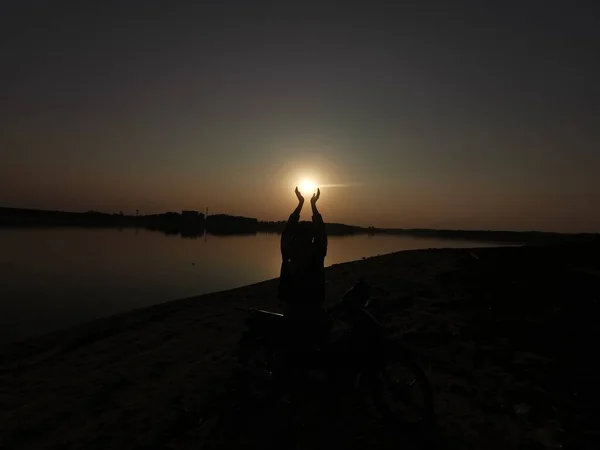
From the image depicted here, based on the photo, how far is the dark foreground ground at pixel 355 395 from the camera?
18.7 feet

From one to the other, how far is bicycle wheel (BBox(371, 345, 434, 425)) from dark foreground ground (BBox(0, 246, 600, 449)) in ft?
0.89

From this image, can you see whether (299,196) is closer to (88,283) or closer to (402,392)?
(402,392)

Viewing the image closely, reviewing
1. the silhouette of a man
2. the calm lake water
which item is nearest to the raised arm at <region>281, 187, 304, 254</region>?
the silhouette of a man

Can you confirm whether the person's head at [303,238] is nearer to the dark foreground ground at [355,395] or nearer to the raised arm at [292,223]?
the raised arm at [292,223]

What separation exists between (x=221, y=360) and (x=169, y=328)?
4.10m

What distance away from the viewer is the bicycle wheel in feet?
17.9

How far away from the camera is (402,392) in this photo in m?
6.87

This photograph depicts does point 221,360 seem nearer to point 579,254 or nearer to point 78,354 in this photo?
point 78,354

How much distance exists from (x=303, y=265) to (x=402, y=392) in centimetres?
302

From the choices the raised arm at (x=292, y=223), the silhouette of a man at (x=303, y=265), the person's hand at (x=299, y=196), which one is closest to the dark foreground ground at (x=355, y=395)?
the silhouette of a man at (x=303, y=265)

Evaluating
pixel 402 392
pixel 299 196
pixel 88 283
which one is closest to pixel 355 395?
pixel 402 392

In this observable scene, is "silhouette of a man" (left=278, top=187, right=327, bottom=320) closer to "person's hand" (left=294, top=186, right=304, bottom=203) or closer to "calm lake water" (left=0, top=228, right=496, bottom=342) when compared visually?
"person's hand" (left=294, top=186, right=304, bottom=203)

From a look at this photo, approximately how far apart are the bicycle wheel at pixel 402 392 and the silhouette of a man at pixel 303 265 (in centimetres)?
123

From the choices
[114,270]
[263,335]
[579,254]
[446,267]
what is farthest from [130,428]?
[114,270]
